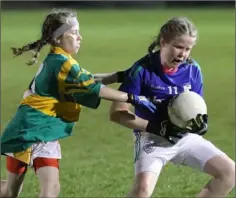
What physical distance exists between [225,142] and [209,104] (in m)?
3.53

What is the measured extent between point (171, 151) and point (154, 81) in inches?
20.3

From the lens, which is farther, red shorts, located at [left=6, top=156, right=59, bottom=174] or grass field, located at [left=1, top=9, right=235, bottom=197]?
grass field, located at [left=1, top=9, right=235, bottom=197]

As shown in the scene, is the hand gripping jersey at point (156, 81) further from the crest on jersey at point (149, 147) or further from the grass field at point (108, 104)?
the grass field at point (108, 104)

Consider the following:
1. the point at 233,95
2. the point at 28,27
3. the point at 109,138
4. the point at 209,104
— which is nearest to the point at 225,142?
the point at 109,138

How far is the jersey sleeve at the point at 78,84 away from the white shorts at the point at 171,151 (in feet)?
1.66

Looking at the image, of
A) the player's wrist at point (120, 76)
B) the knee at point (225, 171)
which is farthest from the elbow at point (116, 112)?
the knee at point (225, 171)

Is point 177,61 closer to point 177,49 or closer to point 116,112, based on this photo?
point 177,49

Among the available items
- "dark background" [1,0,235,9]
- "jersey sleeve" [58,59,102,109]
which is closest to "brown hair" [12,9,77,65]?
"jersey sleeve" [58,59,102,109]

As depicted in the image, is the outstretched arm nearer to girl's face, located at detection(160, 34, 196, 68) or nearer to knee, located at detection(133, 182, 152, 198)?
girl's face, located at detection(160, 34, 196, 68)

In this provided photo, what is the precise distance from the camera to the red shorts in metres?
5.76

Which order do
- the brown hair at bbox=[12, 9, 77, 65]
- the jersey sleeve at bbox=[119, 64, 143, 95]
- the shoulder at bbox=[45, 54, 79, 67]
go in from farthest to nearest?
the brown hair at bbox=[12, 9, 77, 65] < the jersey sleeve at bbox=[119, 64, 143, 95] < the shoulder at bbox=[45, 54, 79, 67]

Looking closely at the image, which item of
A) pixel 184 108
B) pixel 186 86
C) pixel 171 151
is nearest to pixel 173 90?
pixel 186 86

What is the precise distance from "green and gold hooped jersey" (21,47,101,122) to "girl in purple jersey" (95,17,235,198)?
0.28 meters

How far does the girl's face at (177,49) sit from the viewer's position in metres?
5.77
